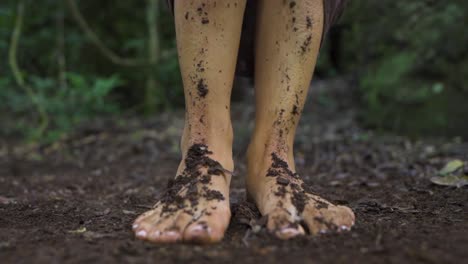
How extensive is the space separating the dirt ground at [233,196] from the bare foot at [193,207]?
0.04 m

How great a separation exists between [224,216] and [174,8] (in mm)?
669

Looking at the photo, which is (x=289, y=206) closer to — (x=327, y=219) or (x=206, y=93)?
(x=327, y=219)

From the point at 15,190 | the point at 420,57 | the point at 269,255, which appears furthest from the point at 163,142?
the point at 269,255

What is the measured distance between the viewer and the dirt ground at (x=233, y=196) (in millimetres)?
1132

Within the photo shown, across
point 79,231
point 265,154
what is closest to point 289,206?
point 265,154

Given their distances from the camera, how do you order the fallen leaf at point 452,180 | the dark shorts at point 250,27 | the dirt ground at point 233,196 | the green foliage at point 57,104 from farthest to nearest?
the green foliage at point 57,104
the fallen leaf at point 452,180
the dark shorts at point 250,27
the dirt ground at point 233,196

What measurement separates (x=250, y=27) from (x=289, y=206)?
72 centimetres

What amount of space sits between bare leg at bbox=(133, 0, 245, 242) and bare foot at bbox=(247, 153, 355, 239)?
109 millimetres

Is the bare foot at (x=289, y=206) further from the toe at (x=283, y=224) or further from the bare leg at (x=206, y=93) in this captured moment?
the bare leg at (x=206, y=93)

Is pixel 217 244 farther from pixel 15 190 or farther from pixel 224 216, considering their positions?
pixel 15 190

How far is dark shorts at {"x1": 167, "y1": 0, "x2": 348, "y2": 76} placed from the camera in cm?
166

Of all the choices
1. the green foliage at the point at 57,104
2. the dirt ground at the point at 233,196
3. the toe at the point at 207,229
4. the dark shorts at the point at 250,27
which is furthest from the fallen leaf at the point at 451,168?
the green foliage at the point at 57,104

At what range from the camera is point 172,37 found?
675cm

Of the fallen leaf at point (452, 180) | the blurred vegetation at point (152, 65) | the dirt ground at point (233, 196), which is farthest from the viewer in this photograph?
the blurred vegetation at point (152, 65)
